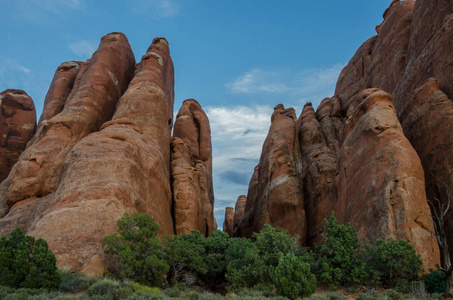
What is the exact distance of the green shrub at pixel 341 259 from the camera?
18438mm

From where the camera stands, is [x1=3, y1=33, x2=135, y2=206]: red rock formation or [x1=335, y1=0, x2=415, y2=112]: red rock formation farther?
[x1=335, y1=0, x2=415, y2=112]: red rock formation

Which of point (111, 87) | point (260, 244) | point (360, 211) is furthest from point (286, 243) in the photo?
point (111, 87)

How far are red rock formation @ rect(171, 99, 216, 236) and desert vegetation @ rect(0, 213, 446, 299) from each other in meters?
9.88

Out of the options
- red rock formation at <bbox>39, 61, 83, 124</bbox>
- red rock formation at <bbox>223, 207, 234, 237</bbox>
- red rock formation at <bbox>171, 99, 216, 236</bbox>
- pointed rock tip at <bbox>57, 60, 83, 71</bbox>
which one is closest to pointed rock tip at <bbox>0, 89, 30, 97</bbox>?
red rock formation at <bbox>39, 61, 83, 124</bbox>

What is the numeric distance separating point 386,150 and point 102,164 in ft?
69.3

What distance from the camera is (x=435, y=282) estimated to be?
16531 millimetres

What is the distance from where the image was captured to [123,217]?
19312mm

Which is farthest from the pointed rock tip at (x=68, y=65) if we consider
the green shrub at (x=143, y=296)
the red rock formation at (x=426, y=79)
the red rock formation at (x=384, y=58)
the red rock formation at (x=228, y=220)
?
the red rock formation at (x=228, y=220)

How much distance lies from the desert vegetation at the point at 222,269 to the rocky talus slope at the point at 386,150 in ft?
6.69

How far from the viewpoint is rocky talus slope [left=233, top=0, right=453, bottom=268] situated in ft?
67.4

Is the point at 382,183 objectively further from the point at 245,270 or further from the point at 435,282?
the point at 245,270

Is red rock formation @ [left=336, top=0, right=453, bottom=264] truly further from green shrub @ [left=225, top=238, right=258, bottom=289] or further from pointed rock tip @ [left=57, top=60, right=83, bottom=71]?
pointed rock tip @ [left=57, top=60, right=83, bottom=71]

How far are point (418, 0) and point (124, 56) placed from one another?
38546 millimetres

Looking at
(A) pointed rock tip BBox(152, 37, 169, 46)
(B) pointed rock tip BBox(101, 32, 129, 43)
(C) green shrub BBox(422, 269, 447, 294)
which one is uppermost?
(A) pointed rock tip BBox(152, 37, 169, 46)
